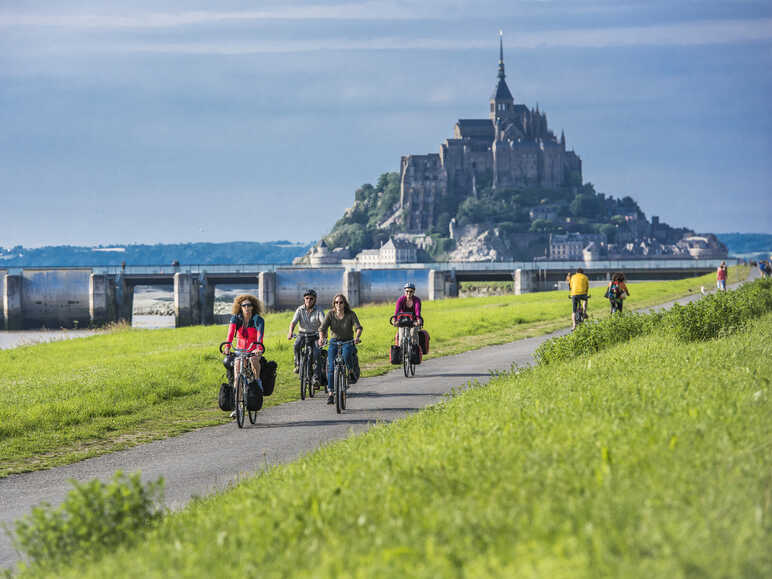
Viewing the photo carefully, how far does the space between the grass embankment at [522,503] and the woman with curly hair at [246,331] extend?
542 centimetres

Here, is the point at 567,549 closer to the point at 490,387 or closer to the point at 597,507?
the point at 597,507

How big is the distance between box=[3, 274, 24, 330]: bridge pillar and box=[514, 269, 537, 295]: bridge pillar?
158 ft

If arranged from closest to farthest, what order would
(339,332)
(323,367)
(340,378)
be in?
(340,378), (339,332), (323,367)

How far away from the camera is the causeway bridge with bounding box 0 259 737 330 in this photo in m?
84.1

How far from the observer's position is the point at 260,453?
11.2 meters

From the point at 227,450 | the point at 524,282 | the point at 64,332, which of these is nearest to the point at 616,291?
the point at 227,450

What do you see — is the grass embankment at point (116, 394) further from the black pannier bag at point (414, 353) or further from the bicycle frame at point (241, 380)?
the black pannier bag at point (414, 353)

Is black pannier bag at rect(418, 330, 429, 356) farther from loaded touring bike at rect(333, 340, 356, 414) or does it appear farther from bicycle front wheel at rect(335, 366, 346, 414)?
bicycle front wheel at rect(335, 366, 346, 414)

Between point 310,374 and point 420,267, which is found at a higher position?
point 420,267

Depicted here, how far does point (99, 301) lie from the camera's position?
3317 inches

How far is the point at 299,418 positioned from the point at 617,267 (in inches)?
3282

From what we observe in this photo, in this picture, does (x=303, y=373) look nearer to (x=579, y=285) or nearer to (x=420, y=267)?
(x=579, y=285)

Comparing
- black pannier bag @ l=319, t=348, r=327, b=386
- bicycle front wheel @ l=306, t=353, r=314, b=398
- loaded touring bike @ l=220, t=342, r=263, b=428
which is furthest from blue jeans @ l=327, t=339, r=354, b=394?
loaded touring bike @ l=220, t=342, r=263, b=428

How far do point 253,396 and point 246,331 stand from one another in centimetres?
105
